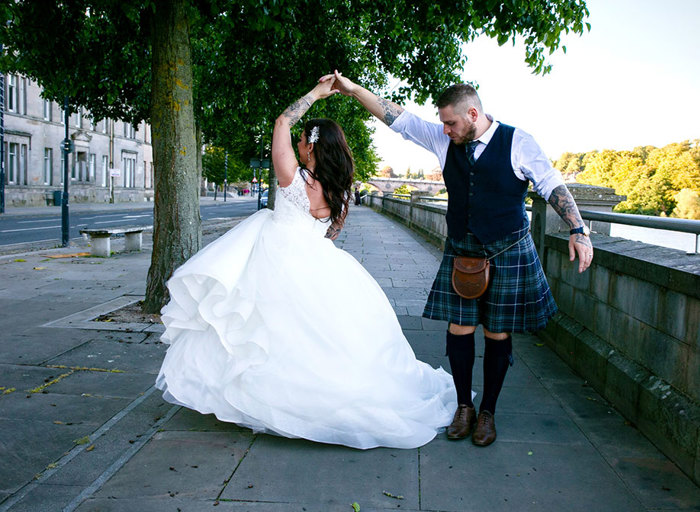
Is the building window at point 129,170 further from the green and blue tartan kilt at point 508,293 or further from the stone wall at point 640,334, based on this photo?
the green and blue tartan kilt at point 508,293

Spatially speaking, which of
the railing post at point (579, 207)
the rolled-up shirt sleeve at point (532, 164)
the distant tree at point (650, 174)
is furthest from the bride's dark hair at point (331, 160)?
the distant tree at point (650, 174)

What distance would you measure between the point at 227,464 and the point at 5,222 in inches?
887

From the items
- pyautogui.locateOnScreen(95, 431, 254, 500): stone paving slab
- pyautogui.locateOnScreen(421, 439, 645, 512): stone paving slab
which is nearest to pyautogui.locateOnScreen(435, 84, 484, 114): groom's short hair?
pyautogui.locateOnScreen(421, 439, 645, 512): stone paving slab

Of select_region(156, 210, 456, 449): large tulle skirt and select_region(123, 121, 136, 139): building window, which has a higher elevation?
select_region(123, 121, 136, 139): building window

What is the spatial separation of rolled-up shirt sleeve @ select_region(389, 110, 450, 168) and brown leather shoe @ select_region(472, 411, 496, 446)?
1.47 metres

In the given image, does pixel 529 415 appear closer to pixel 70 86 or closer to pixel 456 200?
pixel 456 200

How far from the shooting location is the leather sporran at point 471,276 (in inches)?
133

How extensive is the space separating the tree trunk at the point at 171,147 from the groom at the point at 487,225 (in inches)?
129

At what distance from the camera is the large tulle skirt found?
3195 millimetres

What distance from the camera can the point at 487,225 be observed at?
3.34 m

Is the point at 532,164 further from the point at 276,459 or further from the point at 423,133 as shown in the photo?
the point at 276,459

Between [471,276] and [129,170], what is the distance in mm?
53252

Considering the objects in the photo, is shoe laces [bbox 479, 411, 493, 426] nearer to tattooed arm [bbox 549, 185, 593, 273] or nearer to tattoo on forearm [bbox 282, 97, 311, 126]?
tattooed arm [bbox 549, 185, 593, 273]

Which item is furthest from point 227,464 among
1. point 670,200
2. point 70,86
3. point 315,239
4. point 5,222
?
point 670,200
